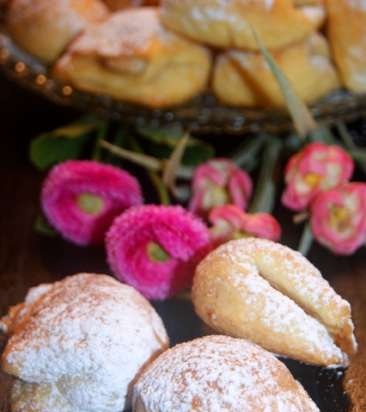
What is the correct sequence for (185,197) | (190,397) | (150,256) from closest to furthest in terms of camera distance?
(190,397), (150,256), (185,197)

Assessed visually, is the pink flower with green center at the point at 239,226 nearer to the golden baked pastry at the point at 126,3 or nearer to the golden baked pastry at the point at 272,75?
the golden baked pastry at the point at 272,75

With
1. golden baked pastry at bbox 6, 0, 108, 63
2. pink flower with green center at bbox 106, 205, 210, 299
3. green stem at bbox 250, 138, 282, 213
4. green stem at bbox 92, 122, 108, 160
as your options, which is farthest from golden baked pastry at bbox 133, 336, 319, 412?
golden baked pastry at bbox 6, 0, 108, 63

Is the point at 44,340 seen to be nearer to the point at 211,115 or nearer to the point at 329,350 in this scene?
the point at 329,350

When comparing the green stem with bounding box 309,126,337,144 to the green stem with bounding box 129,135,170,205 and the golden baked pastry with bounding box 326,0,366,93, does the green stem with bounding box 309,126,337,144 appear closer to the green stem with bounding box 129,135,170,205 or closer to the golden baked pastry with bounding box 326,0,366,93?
the golden baked pastry with bounding box 326,0,366,93

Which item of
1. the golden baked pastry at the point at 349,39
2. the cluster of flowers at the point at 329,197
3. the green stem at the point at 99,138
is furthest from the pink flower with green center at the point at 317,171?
the green stem at the point at 99,138

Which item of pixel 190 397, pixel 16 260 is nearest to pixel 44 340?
pixel 190 397

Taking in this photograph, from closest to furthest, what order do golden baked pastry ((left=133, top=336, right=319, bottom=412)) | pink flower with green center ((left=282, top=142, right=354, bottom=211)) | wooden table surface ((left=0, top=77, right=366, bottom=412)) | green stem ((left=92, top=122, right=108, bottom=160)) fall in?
Answer: golden baked pastry ((left=133, top=336, right=319, bottom=412))
wooden table surface ((left=0, top=77, right=366, bottom=412))
pink flower with green center ((left=282, top=142, right=354, bottom=211))
green stem ((left=92, top=122, right=108, bottom=160))
